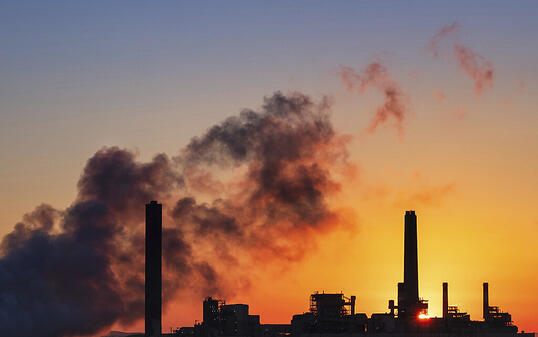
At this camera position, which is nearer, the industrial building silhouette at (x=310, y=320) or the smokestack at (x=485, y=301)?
the industrial building silhouette at (x=310, y=320)

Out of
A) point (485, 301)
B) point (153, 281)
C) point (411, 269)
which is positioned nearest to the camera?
point (153, 281)

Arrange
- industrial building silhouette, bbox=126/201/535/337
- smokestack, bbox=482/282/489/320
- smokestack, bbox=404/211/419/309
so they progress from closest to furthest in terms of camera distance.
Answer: industrial building silhouette, bbox=126/201/535/337 → smokestack, bbox=404/211/419/309 → smokestack, bbox=482/282/489/320

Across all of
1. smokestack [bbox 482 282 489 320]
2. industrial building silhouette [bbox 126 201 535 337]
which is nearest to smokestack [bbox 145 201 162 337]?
industrial building silhouette [bbox 126 201 535 337]

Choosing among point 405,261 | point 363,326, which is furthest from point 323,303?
point 405,261

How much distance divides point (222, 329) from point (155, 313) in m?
9.09

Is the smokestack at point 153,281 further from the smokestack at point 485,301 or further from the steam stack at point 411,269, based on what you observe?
the smokestack at point 485,301

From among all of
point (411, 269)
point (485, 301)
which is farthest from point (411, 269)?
point (485, 301)

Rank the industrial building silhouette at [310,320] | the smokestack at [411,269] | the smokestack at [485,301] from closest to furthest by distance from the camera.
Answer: the industrial building silhouette at [310,320] < the smokestack at [411,269] < the smokestack at [485,301]

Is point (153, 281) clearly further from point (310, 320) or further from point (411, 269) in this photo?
point (411, 269)

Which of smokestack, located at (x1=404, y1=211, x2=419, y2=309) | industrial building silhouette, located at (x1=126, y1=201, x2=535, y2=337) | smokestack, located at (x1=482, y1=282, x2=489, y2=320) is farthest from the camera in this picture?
smokestack, located at (x1=482, y1=282, x2=489, y2=320)

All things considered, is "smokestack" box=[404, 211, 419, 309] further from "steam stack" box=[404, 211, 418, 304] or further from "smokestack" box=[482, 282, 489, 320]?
"smokestack" box=[482, 282, 489, 320]

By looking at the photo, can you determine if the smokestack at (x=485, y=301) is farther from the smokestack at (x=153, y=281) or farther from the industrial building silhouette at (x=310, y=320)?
the smokestack at (x=153, y=281)

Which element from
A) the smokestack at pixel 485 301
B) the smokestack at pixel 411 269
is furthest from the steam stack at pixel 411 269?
the smokestack at pixel 485 301

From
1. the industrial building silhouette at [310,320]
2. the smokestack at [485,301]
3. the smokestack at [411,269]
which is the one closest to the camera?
the industrial building silhouette at [310,320]
